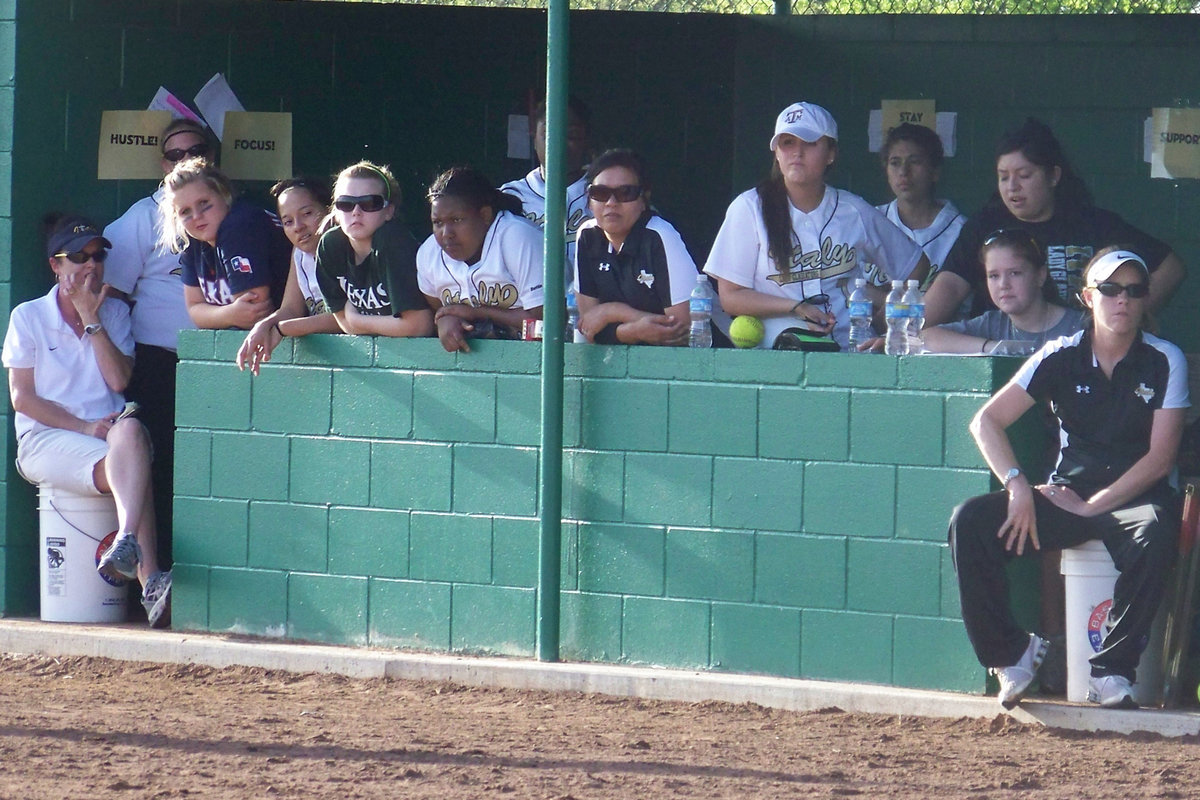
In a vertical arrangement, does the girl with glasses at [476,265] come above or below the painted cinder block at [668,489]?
above

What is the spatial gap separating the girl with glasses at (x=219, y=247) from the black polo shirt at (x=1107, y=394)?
2.82 metres

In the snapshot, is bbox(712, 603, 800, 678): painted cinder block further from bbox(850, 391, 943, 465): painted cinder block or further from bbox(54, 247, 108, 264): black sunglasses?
bbox(54, 247, 108, 264): black sunglasses

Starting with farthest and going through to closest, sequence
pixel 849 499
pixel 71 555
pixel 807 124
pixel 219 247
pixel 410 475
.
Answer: pixel 71 555, pixel 219 247, pixel 410 475, pixel 807 124, pixel 849 499

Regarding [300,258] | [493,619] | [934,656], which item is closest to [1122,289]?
[934,656]

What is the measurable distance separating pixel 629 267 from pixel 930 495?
128 centimetres

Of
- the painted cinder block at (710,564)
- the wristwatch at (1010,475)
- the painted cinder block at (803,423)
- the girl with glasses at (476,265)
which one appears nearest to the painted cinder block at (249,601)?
the girl with glasses at (476,265)

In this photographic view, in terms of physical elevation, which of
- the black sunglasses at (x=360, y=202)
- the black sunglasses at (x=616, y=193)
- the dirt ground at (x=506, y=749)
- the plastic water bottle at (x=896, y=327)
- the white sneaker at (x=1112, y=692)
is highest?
the black sunglasses at (x=616, y=193)

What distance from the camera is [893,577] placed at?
555cm

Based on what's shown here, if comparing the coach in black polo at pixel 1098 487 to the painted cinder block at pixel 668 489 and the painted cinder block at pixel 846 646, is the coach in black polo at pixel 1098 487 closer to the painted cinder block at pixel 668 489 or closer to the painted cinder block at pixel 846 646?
the painted cinder block at pixel 846 646

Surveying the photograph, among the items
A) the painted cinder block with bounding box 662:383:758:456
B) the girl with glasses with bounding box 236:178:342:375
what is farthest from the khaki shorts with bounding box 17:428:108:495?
the painted cinder block with bounding box 662:383:758:456

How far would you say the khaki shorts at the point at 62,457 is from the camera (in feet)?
21.9

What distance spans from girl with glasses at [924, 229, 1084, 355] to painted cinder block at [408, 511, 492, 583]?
5.39 feet

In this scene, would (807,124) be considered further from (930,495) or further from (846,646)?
(846,646)

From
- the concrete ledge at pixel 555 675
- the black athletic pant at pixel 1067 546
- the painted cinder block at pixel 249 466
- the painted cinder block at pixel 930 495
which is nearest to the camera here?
the black athletic pant at pixel 1067 546
